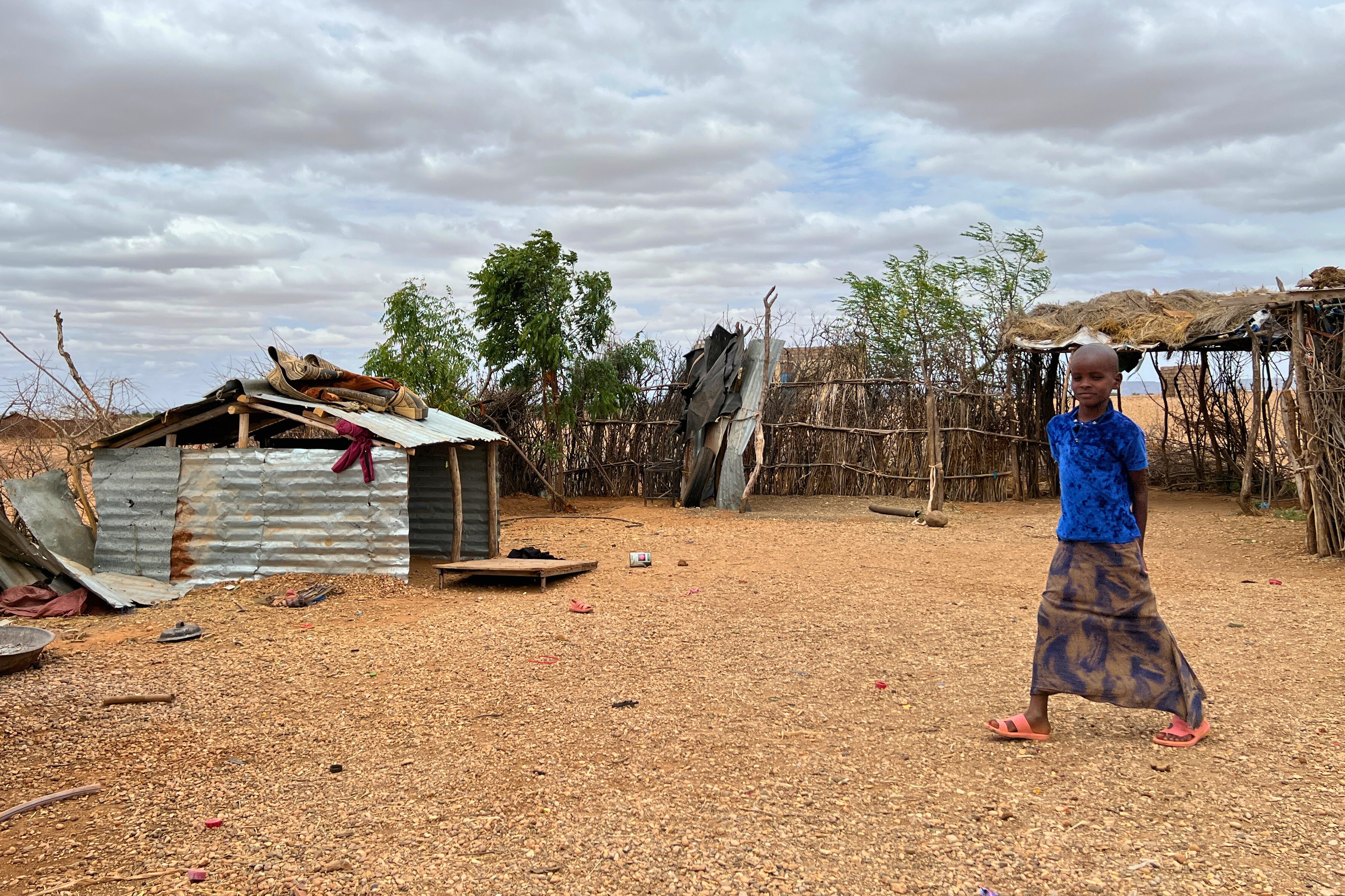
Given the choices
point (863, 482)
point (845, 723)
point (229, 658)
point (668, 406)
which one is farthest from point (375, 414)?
point (863, 482)

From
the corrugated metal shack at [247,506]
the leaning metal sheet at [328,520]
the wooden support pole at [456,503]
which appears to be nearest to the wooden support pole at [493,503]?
the wooden support pole at [456,503]

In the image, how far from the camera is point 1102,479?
12.6 feet

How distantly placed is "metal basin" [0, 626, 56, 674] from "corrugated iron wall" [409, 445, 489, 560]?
4.40 metres

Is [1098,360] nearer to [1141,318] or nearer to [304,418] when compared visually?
[304,418]

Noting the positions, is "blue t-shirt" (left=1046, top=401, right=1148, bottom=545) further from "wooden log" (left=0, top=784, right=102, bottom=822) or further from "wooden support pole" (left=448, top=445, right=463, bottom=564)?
"wooden support pole" (left=448, top=445, right=463, bottom=564)

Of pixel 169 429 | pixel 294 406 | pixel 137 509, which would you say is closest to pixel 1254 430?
pixel 294 406

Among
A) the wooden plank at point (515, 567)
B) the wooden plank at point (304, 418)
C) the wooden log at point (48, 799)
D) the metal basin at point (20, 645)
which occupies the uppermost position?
the wooden plank at point (304, 418)

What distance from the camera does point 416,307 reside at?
13.2 metres

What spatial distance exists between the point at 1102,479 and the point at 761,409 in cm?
949

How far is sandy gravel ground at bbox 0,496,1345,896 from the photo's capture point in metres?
2.96

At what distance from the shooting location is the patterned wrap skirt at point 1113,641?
3799 mm

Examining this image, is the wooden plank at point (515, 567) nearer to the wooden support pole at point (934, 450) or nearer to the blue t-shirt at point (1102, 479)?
the blue t-shirt at point (1102, 479)

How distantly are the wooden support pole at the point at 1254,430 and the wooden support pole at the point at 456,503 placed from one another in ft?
31.5

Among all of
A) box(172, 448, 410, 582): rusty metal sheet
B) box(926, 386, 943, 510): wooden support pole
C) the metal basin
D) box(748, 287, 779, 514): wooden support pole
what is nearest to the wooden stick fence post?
box(748, 287, 779, 514): wooden support pole
